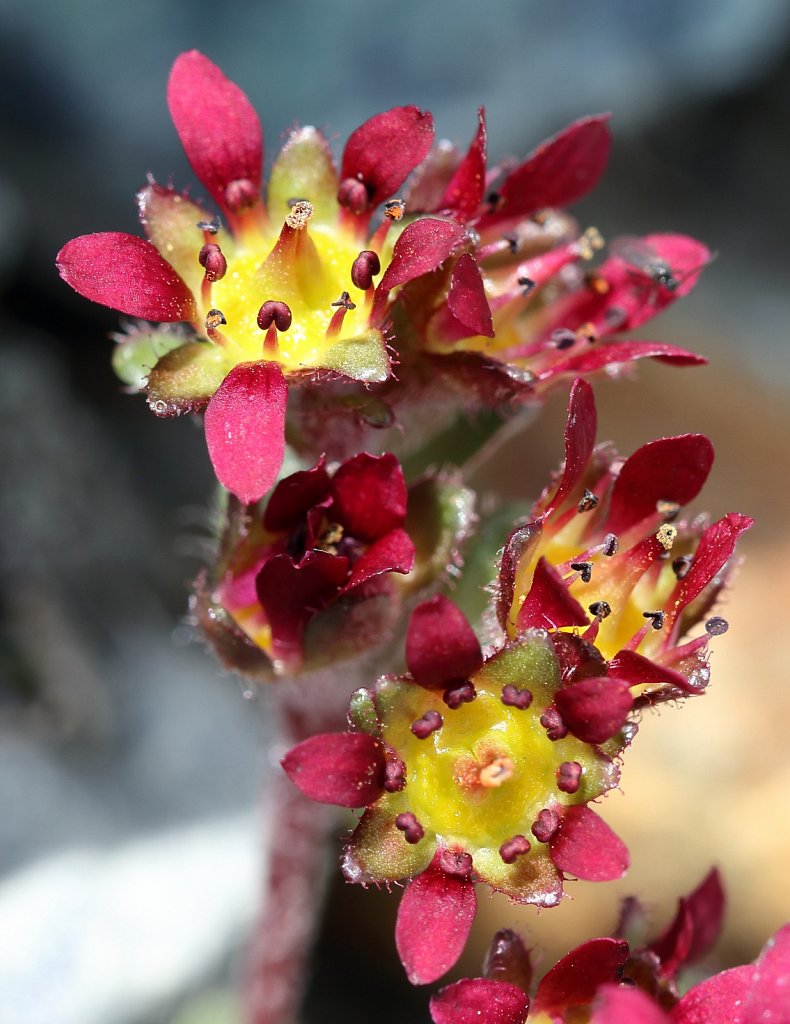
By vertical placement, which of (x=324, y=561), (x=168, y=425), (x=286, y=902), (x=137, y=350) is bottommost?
(x=286, y=902)

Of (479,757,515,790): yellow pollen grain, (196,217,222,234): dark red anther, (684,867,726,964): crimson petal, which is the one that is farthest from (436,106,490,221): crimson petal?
(684,867,726,964): crimson petal

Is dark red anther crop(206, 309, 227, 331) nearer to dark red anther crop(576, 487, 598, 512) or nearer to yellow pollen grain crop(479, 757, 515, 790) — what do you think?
dark red anther crop(576, 487, 598, 512)

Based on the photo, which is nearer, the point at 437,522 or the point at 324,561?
the point at 324,561

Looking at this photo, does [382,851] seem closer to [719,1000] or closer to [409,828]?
[409,828]

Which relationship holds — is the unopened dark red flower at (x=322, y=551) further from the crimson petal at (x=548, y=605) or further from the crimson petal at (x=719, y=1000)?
the crimson petal at (x=719, y=1000)

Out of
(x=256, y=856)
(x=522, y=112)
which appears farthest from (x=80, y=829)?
(x=522, y=112)

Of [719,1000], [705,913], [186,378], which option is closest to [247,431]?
[186,378]
